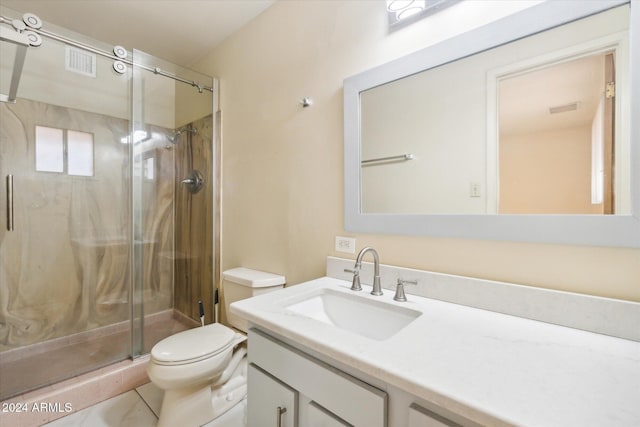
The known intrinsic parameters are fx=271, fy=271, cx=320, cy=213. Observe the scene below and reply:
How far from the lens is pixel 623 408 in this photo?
0.47 meters

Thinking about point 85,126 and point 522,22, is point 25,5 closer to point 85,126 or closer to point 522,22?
point 85,126

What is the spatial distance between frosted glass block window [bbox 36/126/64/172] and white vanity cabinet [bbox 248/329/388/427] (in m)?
2.11

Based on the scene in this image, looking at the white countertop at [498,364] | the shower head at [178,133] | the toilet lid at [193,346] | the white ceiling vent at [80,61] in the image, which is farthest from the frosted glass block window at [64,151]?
the white countertop at [498,364]

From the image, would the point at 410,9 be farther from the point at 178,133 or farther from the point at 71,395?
the point at 71,395

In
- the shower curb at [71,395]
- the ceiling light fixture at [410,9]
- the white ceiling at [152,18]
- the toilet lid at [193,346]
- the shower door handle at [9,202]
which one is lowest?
the shower curb at [71,395]

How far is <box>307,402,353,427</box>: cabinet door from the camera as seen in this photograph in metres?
0.71

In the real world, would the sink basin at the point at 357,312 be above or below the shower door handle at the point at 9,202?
below

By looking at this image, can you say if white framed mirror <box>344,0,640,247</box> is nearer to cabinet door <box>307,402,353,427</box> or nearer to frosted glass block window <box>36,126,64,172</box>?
cabinet door <box>307,402,353,427</box>

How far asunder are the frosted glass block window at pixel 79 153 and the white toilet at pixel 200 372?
1.58 m

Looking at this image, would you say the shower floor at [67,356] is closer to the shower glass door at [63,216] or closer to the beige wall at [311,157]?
the shower glass door at [63,216]

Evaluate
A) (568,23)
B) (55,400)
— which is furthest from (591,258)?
(55,400)

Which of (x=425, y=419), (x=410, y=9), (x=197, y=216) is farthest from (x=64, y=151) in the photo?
(x=425, y=419)

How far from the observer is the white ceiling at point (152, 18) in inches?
68.6

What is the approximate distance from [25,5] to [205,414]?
2.67 meters
